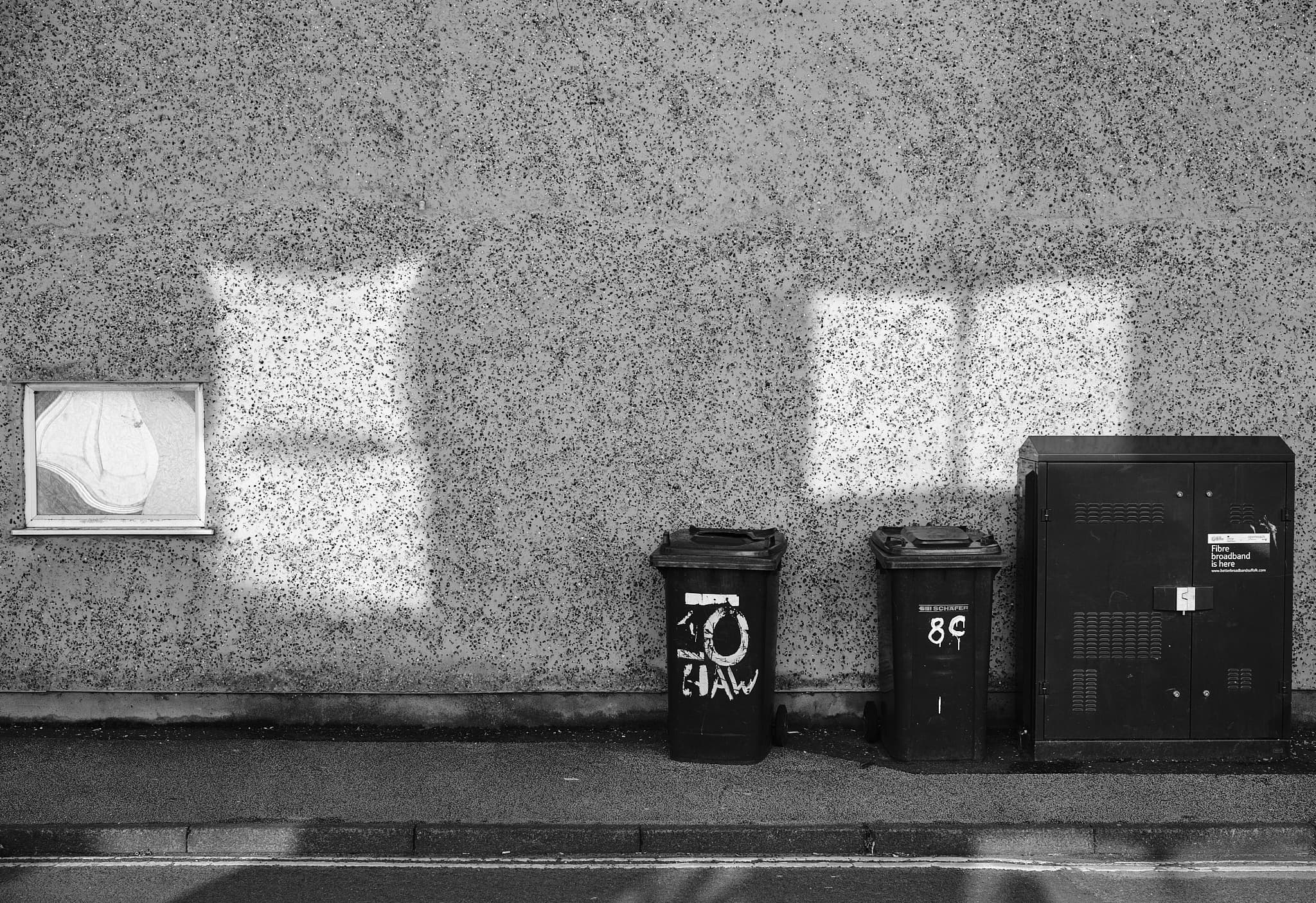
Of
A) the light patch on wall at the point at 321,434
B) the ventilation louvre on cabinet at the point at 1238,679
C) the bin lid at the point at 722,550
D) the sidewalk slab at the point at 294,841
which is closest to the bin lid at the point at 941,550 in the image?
the bin lid at the point at 722,550

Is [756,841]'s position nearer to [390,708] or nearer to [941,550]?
[941,550]

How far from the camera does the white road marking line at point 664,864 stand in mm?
4742

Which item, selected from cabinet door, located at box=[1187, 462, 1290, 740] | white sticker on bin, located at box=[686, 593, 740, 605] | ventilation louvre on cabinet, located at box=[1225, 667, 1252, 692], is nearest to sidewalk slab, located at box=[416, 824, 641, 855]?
white sticker on bin, located at box=[686, 593, 740, 605]

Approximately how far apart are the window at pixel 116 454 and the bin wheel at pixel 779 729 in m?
3.37

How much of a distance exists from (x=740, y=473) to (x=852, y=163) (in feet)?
5.85

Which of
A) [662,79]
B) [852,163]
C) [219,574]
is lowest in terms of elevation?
[219,574]

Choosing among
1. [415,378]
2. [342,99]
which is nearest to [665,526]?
[415,378]

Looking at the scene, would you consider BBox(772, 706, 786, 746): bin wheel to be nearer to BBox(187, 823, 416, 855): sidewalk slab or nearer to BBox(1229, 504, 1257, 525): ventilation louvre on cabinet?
BBox(187, 823, 416, 855): sidewalk slab

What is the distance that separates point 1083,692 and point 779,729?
1530 mm

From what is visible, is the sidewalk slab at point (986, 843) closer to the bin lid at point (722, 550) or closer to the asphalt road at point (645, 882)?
the asphalt road at point (645, 882)

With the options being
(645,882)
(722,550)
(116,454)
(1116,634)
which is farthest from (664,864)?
(116,454)

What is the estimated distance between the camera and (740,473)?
21.3 feet

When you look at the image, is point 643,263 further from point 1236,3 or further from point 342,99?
point 1236,3

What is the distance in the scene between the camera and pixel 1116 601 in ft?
19.5
